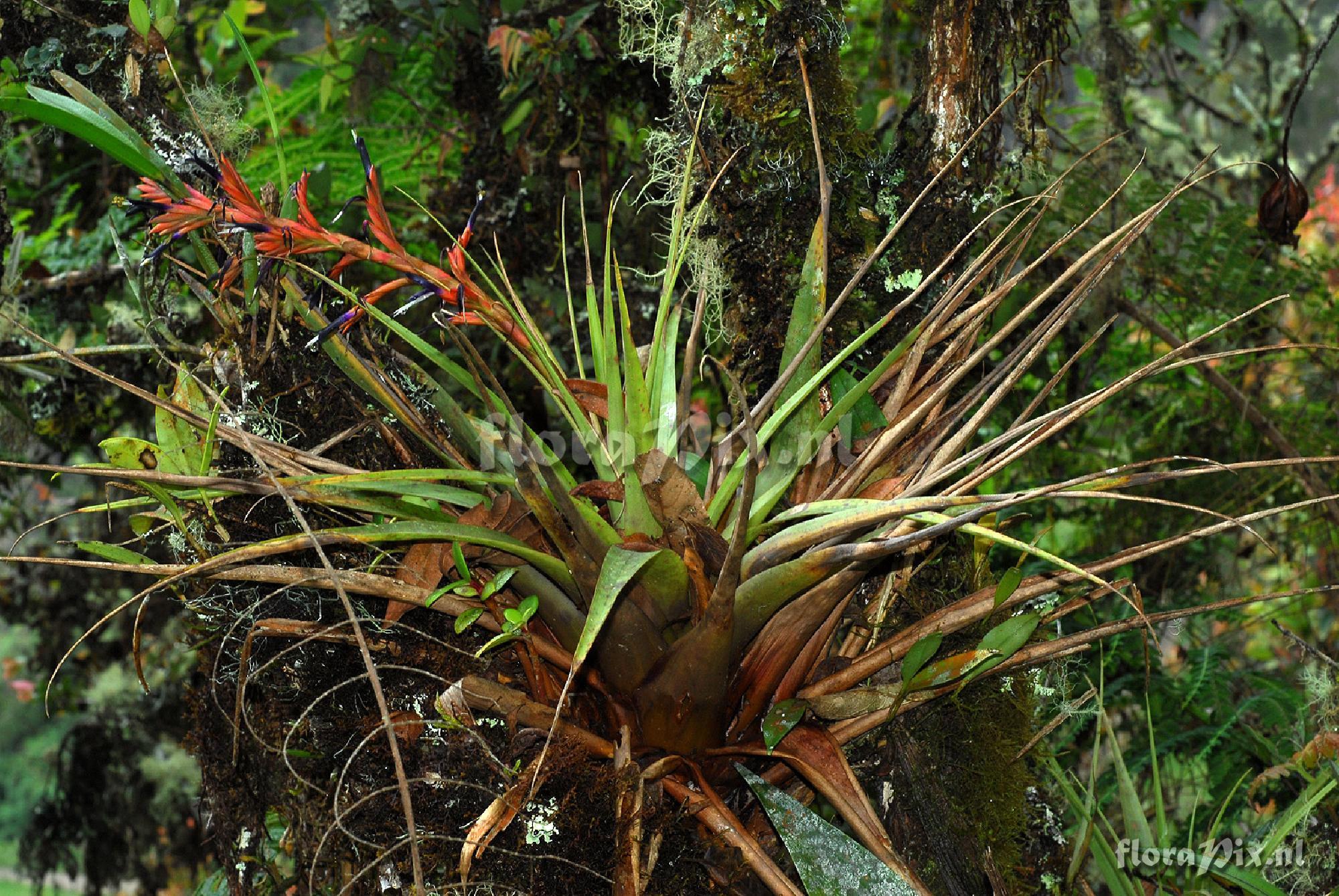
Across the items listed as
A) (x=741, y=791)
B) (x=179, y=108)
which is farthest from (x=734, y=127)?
(x=179, y=108)

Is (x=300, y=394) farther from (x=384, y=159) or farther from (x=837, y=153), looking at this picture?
(x=384, y=159)

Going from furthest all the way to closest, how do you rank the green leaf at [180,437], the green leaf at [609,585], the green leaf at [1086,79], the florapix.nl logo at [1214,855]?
the green leaf at [1086,79]
the florapix.nl logo at [1214,855]
the green leaf at [180,437]
the green leaf at [609,585]

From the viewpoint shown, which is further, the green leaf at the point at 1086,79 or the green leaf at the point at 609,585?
the green leaf at the point at 1086,79

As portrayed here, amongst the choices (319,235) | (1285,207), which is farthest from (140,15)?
(1285,207)

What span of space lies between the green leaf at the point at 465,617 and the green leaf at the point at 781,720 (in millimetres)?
299

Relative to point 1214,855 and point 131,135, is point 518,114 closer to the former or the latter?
point 131,135

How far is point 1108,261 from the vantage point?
1035 millimetres

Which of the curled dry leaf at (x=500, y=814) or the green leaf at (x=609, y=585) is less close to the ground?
the green leaf at (x=609, y=585)

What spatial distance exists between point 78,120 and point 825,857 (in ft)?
3.23

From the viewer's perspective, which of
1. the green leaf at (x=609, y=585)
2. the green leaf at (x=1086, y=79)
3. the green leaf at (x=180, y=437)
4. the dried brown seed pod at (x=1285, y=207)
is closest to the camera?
the green leaf at (x=609, y=585)

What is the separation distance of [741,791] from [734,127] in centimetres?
74

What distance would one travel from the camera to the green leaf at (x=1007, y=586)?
1.03 meters

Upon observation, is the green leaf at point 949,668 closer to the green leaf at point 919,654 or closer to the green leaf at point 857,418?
the green leaf at point 919,654

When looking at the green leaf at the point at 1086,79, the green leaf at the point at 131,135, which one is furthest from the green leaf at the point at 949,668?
the green leaf at the point at 1086,79
